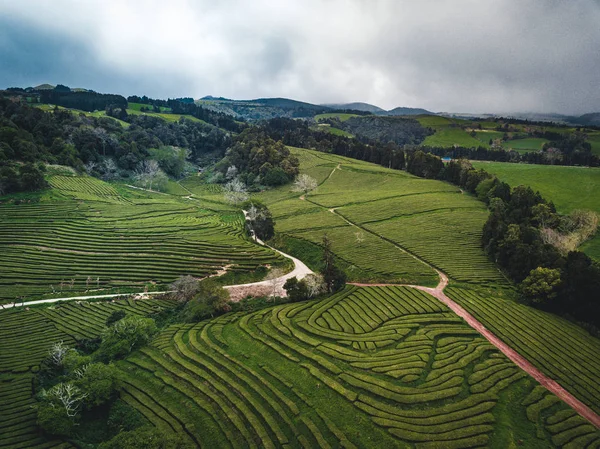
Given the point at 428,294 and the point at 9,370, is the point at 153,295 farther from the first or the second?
the point at 428,294

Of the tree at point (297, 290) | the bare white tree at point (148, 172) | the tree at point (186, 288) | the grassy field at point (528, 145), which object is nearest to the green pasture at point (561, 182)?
the grassy field at point (528, 145)

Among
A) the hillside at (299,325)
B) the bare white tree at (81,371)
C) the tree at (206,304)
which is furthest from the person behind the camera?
the tree at (206,304)

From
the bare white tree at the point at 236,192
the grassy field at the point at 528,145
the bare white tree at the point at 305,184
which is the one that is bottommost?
the bare white tree at the point at 236,192

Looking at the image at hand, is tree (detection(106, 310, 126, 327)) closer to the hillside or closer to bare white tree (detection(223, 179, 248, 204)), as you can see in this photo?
the hillside

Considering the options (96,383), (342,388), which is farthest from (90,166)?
(342,388)

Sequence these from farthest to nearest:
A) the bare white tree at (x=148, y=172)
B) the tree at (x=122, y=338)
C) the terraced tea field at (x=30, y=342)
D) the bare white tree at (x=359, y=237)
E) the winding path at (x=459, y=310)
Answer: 1. the bare white tree at (x=148, y=172)
2. the bare white tree at (x=359, y=237)
3. the tree at (x=122, y=338)
4. the winding path at (x=459, y=310)
5. the terraced tea field at (x=30, y=342)

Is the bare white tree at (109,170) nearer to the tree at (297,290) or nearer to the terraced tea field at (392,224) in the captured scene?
the terraced tea field at (392,224)

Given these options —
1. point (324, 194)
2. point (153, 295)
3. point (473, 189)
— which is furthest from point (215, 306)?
point (473, 189)

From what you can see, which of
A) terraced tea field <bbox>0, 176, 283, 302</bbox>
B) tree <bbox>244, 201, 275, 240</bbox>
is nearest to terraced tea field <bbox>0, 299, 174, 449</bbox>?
terraced tea field <bbox>0, 176, 283, 302</bbox>
